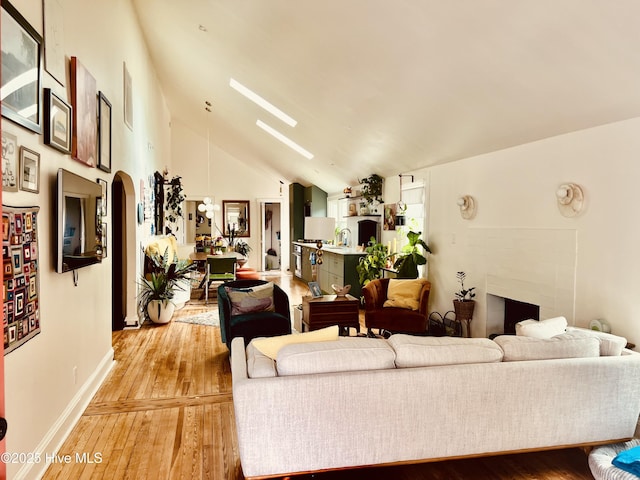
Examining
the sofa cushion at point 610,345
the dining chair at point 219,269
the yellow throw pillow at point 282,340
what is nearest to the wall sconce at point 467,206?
the sofa cushion at point 610,345

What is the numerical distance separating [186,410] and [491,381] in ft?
7.52

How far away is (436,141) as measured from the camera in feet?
16.4

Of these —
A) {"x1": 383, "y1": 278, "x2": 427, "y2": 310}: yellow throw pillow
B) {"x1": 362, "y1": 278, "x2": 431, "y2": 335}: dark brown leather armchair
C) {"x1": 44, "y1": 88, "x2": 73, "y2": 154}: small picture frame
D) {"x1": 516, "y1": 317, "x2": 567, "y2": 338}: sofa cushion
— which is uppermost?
{"x1": 44, "y1": 88, "x2": 73, "y2": 154}: small picture frame

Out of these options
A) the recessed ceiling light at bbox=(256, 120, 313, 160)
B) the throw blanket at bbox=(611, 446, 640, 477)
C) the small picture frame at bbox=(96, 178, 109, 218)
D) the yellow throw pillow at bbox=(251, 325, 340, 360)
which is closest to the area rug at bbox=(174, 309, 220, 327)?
the small picture frame at bbox=(96, 178, 109, 218)

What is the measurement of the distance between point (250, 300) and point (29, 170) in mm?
2599

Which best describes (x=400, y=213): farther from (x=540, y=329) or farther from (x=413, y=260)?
(x=540, y=329)

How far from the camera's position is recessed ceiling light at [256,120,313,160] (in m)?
8.00

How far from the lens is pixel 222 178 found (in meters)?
12.1

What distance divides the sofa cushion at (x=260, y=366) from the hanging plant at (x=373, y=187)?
517cm

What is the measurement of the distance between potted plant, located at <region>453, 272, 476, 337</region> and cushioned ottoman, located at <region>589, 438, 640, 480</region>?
2.32 meters

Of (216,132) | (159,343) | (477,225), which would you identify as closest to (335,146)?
(477,225)

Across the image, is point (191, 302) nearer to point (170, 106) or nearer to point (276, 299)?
point (276, 299)

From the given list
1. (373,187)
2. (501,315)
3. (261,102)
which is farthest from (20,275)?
(373,187)

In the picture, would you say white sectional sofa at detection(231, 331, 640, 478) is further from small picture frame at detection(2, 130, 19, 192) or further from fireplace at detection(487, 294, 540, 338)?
fireplace at detection(487, 294, 540, 338)
